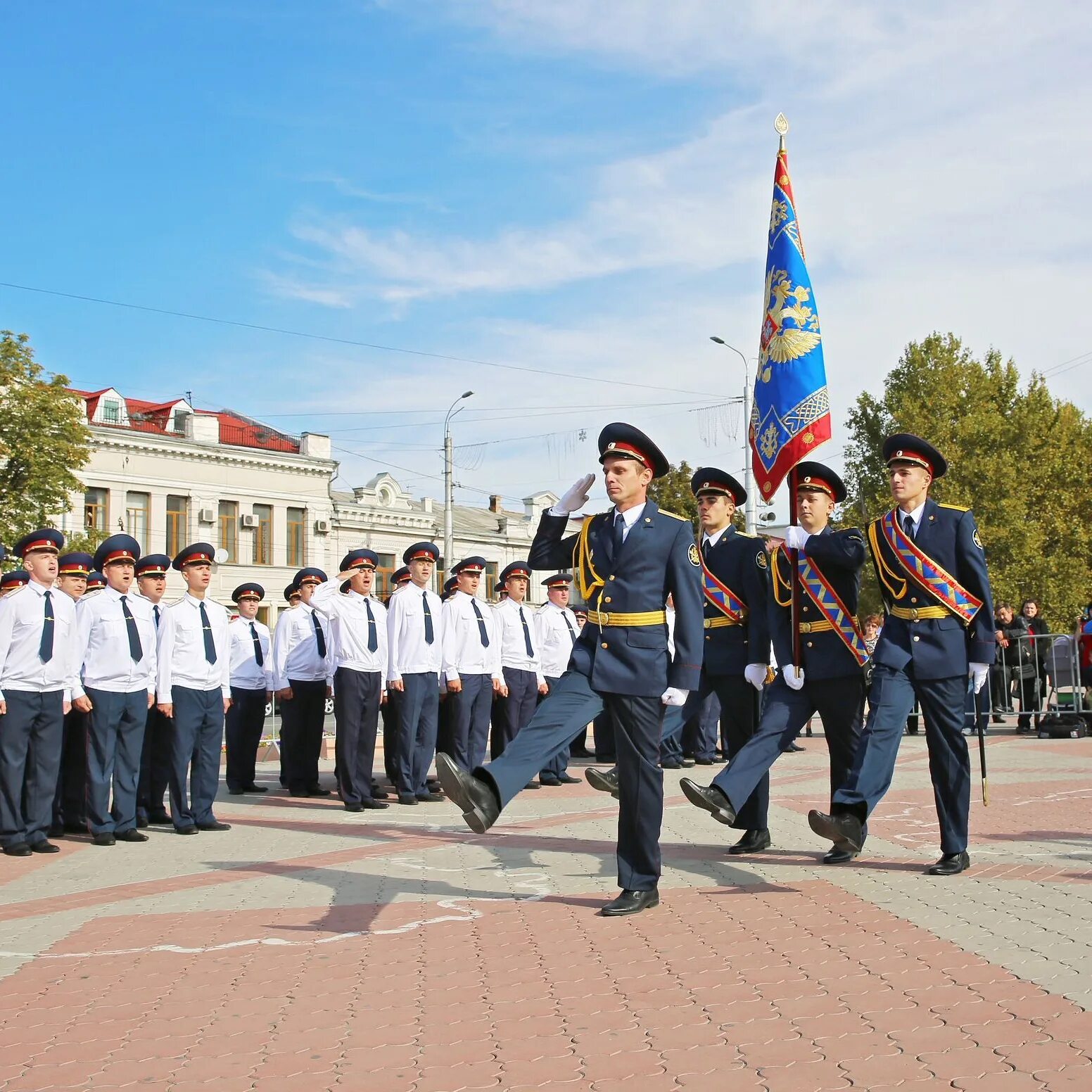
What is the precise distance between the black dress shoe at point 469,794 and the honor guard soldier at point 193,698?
4.89m

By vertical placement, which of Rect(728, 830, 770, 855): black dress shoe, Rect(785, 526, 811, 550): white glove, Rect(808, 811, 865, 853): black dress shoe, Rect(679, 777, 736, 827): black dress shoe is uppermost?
Rect(785, 526, 811, 550): white glove

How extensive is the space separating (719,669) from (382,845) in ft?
8.87

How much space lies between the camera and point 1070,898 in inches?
248

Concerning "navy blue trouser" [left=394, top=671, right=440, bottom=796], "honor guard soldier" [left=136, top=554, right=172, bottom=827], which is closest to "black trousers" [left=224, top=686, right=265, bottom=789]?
"navy blue trouser" [left=394, top=671, right=440, bottom=796]

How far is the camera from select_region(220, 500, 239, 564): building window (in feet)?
167

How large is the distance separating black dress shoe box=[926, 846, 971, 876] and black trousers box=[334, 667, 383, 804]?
567 centimetres

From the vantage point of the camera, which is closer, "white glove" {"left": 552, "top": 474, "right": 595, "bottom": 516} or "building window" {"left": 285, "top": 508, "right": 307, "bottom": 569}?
"white glove" {"left": 552, "top": 474, "right": 595, "bottom": 516}

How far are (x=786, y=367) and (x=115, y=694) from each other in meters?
7.24

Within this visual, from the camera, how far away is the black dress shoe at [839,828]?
6645mm

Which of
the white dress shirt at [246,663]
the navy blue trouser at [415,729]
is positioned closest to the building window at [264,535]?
the white dress shirt at [246,663]

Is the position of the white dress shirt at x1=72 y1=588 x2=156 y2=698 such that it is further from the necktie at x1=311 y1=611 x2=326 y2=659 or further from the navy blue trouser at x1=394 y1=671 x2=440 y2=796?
the necktie at x1=311 y1=611 x2=326 y2=659

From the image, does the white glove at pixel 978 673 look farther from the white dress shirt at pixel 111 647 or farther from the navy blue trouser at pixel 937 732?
the white dress shirt at pixel 111 647

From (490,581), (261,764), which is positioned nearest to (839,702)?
(261,764)

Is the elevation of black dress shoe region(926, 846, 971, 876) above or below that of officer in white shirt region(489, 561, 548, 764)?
below
